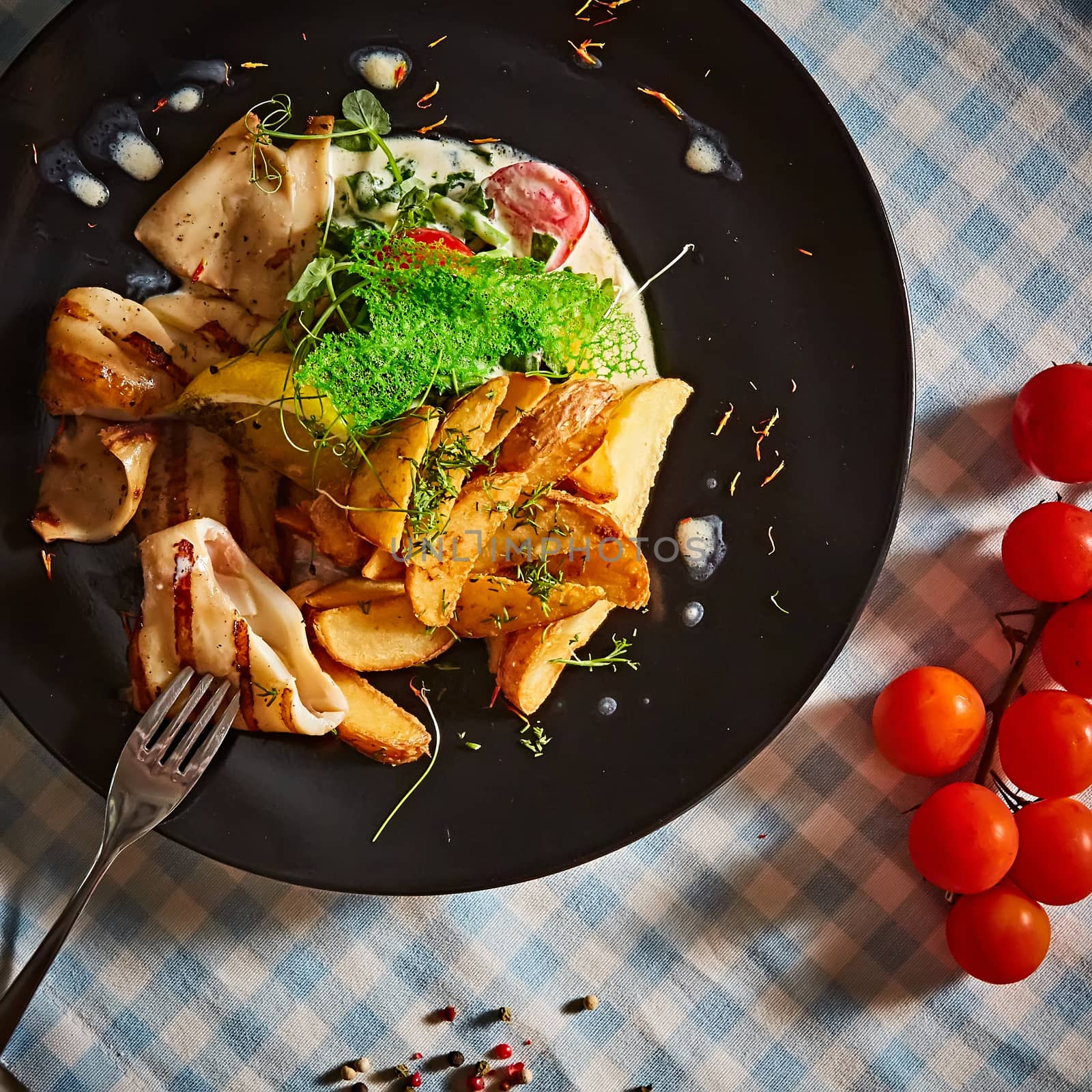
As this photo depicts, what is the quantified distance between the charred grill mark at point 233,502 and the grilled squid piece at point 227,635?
7 cm

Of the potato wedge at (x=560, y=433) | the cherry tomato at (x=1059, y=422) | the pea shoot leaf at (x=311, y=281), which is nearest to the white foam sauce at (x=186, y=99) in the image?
the pea shoot leaf at (x=311, y=281)

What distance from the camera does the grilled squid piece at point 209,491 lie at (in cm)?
196

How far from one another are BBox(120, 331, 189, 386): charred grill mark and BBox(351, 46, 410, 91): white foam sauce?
753 millimetres

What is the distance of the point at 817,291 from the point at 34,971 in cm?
221

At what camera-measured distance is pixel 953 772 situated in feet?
7.32

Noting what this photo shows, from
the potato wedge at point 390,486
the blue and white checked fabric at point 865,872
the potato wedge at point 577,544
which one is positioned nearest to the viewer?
the potato wedge at point 390,486

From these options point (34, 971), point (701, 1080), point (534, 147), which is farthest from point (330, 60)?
point (701, 1080)

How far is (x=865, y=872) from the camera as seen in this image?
87.2 inches

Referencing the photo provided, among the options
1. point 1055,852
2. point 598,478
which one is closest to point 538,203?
point 598,478

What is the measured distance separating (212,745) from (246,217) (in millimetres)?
1143

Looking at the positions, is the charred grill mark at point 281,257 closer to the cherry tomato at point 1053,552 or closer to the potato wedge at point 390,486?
the potato wedge at point 390,486

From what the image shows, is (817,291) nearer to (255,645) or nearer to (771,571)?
(771,571)

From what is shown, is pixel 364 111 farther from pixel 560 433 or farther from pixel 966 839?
pixel 966 839

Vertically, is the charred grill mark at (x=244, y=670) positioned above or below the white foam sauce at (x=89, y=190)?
below
